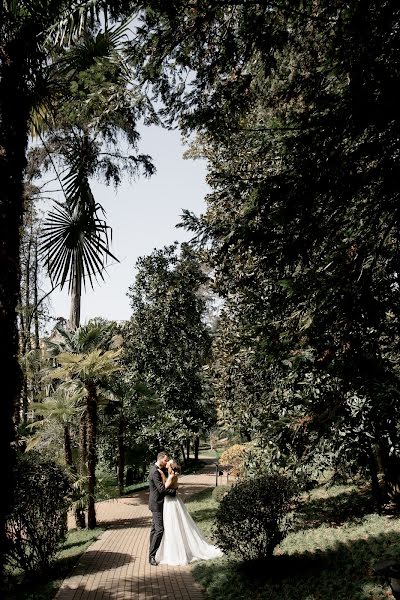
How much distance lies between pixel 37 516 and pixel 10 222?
5897mm

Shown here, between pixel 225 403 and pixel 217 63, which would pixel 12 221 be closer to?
pixel 217 63

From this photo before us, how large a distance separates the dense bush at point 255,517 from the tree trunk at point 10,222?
4.03 m

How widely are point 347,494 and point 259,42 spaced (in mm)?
11220

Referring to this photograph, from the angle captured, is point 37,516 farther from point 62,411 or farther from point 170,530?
point 62,411

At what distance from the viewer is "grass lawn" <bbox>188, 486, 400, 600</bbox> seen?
5898 millimetres

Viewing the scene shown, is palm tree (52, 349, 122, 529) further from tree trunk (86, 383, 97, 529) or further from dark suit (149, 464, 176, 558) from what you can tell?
dark suit (149, 464, 176, 558)

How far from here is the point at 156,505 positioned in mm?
8562

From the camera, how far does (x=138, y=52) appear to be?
5.11m

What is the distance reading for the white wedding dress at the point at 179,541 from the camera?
832cm

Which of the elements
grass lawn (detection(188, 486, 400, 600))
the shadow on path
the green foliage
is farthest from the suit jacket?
the green foliage

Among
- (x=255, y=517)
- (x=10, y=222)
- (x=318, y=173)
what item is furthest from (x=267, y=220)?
(x=255, y=517)

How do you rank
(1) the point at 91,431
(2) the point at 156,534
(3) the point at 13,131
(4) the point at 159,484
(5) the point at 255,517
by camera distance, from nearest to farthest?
(3) the point at 13,131
(5) the point at 255,517
(2) the point at 156,534
(4) the point at 159,484
(1) the point at 91,431

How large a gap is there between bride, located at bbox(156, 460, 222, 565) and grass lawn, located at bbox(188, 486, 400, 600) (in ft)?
1.51

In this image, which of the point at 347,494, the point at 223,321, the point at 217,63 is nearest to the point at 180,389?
the point at 223,321
